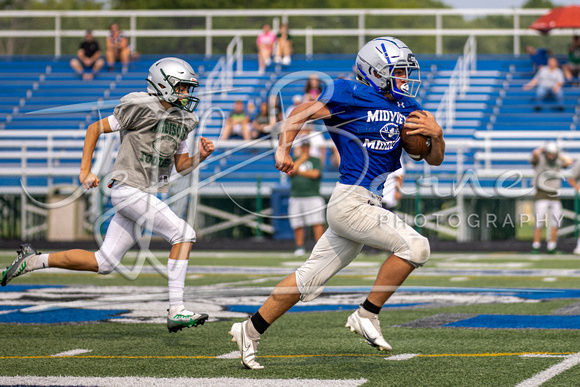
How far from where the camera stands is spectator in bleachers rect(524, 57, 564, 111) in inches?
904

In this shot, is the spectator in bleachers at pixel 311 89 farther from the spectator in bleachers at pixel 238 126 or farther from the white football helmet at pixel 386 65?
the white football helmet at pixel 386 65

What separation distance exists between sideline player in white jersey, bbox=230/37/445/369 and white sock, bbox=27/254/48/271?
2068 mm

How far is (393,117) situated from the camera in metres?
5.62

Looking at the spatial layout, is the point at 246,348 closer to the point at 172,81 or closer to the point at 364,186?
the point at 364,186

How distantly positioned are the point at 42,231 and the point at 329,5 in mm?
33287

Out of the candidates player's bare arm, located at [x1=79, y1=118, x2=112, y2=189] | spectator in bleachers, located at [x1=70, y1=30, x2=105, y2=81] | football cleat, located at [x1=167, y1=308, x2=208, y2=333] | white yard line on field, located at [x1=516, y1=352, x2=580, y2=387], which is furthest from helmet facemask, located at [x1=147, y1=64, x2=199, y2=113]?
spectator in bleachers, located at [x1=70, y1=30, x2=105, y2=81]

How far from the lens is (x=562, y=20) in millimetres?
23109

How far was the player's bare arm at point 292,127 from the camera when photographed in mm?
5371

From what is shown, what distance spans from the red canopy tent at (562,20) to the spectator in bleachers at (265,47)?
6.74 meters

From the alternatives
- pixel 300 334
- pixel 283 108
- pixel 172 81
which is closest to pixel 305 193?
pixel 283 108

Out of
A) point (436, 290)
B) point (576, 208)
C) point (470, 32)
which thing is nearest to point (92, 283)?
point (436, 290)

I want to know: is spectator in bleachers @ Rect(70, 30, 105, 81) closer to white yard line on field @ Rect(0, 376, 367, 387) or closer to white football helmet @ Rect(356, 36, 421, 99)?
white football helmet @ Rect(356, 36, 421, 99)

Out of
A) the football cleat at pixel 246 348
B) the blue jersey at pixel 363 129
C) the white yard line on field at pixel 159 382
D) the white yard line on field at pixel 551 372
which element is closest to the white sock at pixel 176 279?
the football cleat at pixel 246 348

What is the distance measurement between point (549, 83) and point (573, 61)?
98 cm
